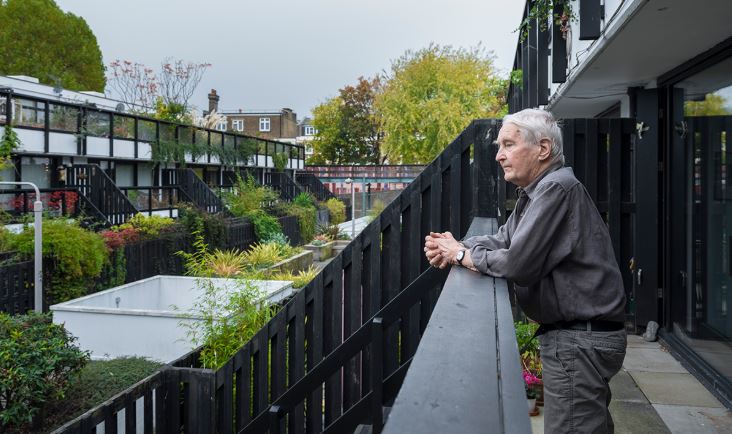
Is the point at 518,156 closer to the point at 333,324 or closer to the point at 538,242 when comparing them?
the point at 538,242

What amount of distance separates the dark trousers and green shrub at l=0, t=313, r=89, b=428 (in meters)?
4.48

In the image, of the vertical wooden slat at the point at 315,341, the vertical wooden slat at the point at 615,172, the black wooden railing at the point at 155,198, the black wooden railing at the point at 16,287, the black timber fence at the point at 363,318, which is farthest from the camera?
the black wooden railing at the point at 155,198

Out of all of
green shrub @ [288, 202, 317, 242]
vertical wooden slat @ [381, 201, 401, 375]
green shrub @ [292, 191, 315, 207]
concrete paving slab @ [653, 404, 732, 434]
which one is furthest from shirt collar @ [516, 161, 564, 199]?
green shrub @ [292, 191, 315, 207]

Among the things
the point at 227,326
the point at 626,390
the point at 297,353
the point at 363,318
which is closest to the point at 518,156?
the point at 363,318

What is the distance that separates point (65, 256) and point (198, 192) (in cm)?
1146

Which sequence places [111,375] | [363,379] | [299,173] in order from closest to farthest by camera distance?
1. [363,379]
2. [111,375]
3. [299,173]

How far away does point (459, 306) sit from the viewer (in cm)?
168

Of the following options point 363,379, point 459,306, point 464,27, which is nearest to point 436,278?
point 363,379

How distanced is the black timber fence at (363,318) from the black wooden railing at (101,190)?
14000 mm

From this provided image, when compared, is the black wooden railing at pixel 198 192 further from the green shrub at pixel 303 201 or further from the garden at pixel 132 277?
the green shrub at pixel 303 201

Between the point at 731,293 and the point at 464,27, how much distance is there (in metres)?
50.2

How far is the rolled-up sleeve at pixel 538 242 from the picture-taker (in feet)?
6.88

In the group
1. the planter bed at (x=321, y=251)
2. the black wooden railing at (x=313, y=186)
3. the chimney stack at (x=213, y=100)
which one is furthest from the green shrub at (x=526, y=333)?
the chimney stack at (x=213, y=100)

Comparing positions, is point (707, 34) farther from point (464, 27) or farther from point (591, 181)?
point (464, 27)
